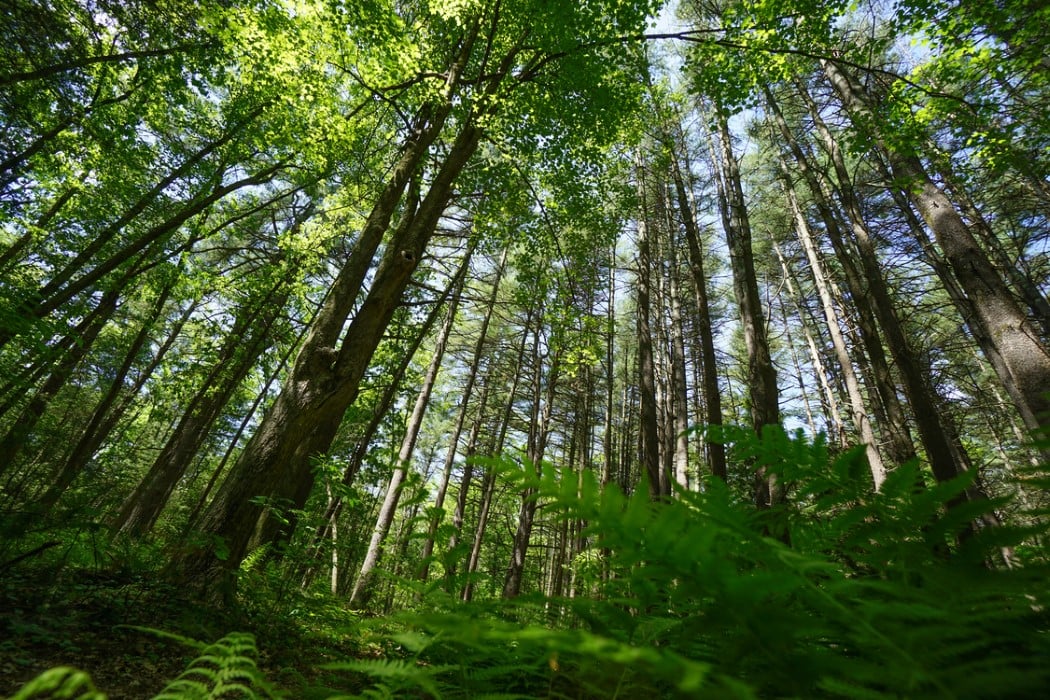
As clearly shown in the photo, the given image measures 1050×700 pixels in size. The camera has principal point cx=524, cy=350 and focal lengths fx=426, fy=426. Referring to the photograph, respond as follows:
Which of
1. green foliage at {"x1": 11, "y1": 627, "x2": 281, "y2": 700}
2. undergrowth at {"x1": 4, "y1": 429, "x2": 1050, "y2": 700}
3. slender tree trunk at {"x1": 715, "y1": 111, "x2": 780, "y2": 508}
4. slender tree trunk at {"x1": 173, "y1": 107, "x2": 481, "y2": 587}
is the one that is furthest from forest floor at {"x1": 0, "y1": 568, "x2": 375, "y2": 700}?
slender tree trunk at {"x1": 715, "y1": 111, "x2": 780, "y2": 508}

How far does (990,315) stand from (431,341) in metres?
14.5

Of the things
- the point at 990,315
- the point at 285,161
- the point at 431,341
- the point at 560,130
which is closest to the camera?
the point at 990,315

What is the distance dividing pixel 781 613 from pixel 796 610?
0.50m

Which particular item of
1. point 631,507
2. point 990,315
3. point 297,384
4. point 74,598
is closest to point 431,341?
point 297,384

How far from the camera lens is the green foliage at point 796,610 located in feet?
2.38

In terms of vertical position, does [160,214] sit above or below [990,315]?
above

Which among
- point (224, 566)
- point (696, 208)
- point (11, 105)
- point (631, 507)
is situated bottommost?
point (224, 566)

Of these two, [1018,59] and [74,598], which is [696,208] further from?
[74,598]

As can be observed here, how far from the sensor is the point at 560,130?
7219 mm

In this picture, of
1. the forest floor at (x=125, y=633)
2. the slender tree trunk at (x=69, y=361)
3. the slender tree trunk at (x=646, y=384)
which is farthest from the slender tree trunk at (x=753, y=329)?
the slender tree trunk at (x=69, y=361)

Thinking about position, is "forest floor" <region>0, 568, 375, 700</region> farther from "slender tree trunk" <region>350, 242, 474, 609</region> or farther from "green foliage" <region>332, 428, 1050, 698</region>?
"slender tree trunk" <region>350, 242, 474, 609</region>

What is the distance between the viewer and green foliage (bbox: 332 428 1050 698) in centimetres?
72

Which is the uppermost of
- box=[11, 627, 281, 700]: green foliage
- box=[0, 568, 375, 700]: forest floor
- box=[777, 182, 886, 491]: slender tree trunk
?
box=[777, 182, 886, 491]: slender tree trunk

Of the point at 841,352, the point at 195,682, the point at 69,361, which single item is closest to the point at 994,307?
the point at 841,352
